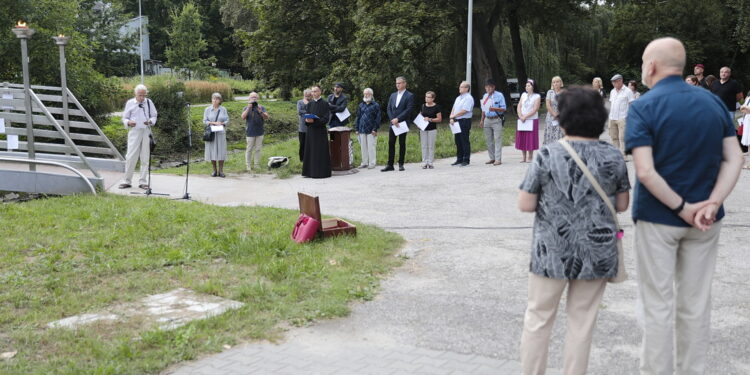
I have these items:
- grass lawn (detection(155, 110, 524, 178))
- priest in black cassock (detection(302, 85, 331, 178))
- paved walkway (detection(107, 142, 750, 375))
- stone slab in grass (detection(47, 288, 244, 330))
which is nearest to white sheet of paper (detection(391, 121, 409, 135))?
priest in black cassock (detection(302, 85, 331, 178))

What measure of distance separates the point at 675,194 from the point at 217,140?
13.3m

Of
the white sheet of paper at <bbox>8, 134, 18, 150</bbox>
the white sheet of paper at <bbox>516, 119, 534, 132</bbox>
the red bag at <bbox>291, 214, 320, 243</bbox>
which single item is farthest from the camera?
the white sheet of paper at <bbox>516, 119, 534, 132</bbox>

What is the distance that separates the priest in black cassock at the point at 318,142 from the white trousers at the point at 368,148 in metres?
1.32

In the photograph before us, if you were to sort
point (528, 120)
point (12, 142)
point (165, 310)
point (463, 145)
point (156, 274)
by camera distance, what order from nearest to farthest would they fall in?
point (165, 310) → point (156, 274) → point (12, 142) → point (528, 120) → point (463, 145)

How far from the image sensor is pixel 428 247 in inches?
344

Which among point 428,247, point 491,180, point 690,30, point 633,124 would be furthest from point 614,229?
point 690,30

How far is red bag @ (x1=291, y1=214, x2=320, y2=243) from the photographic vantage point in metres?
8.62

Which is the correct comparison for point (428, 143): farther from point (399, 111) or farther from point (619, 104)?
point (619, 104)

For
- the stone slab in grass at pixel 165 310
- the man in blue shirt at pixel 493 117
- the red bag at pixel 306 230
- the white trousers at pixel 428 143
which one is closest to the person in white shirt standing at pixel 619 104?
the man in blue shirt at pixel 493 117

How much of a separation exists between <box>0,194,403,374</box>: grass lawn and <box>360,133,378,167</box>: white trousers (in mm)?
6219

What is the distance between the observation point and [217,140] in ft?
53.7

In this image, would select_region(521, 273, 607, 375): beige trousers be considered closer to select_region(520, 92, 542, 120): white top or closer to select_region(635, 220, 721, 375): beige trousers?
select_region(635, 220, 721, 375): beige trousers

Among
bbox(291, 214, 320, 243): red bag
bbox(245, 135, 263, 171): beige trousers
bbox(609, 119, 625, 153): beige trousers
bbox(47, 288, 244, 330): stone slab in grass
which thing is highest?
bbox(609, 119, 625, 153): beige trousers

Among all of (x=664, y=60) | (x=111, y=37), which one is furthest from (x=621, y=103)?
(x=111, y=37)
